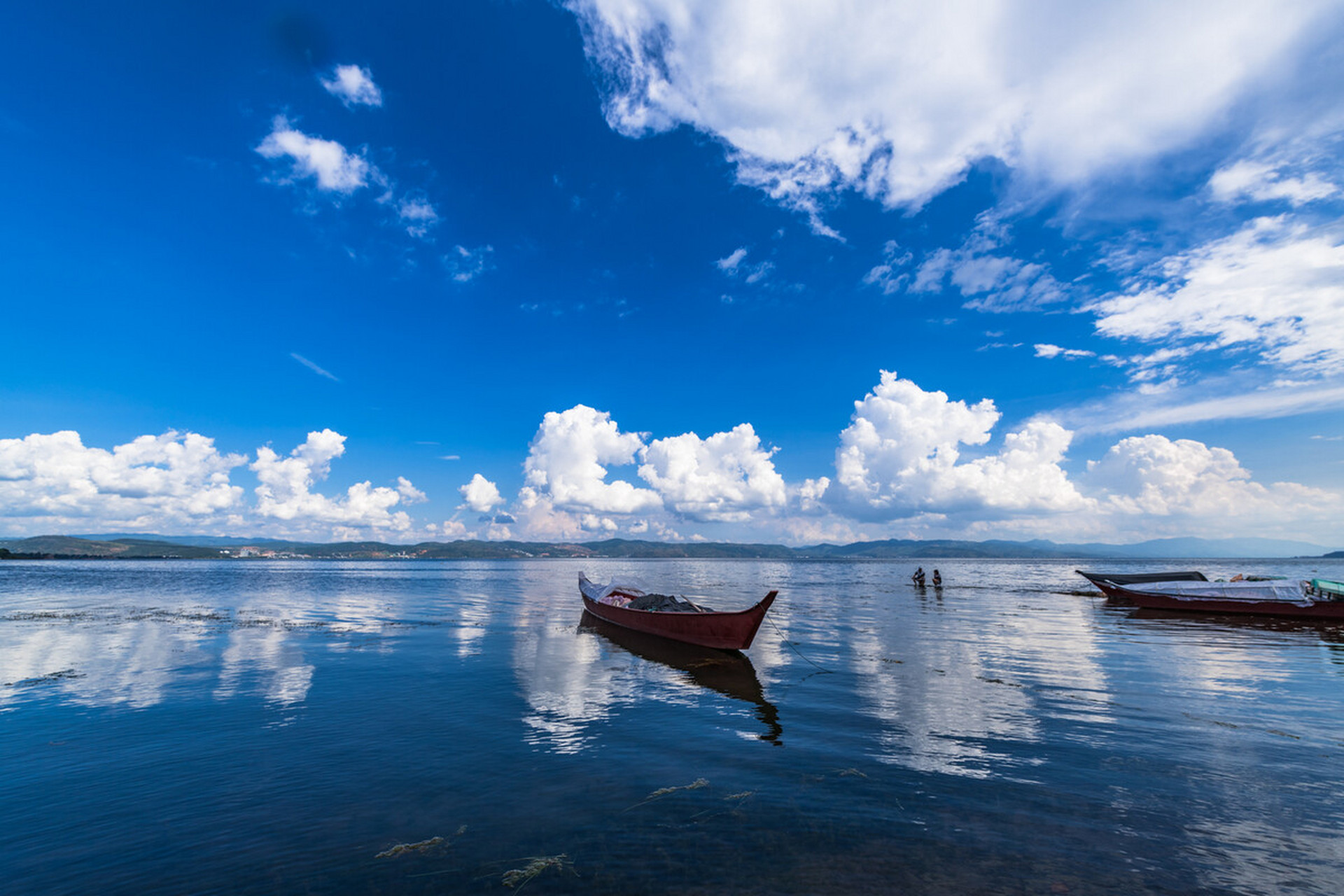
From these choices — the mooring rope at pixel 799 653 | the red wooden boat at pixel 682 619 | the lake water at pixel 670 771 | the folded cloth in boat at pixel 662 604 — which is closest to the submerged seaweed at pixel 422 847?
the lake water at pixel 670 771

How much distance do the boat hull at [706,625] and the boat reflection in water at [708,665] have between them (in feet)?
1.55

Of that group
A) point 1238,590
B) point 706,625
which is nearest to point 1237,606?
point 1238,590

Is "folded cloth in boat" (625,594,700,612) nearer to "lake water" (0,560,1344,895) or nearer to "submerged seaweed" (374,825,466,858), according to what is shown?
"lake water" (0,560,1344,895)

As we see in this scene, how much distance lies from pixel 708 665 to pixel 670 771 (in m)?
12.6

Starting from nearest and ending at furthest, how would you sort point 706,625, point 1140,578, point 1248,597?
point 706,625 → point 1248,597 → point 1140,578

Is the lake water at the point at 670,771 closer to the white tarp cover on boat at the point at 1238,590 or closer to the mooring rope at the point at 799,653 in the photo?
the mooring rope at the point at 799,653

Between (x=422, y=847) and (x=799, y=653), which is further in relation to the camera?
(x=799, y=653)

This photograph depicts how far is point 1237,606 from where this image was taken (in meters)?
42.2

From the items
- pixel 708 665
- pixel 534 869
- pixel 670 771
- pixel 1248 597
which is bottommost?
pixel 708 665

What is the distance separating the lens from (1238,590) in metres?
42.8

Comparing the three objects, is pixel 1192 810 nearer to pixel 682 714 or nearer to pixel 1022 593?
pixel 682 714

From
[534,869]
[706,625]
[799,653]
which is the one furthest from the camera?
[799,653]

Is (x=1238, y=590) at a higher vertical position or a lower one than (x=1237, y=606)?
higher

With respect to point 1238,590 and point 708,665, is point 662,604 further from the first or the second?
point 1238,590
